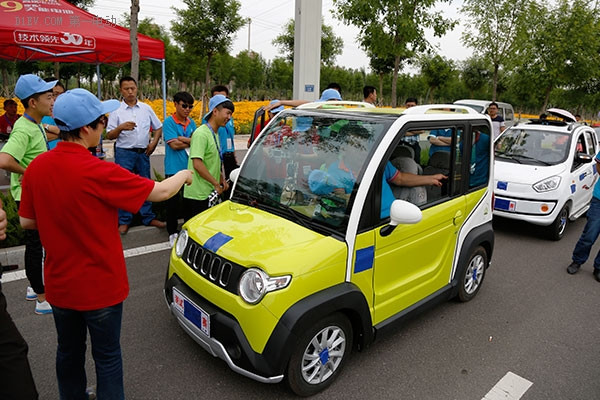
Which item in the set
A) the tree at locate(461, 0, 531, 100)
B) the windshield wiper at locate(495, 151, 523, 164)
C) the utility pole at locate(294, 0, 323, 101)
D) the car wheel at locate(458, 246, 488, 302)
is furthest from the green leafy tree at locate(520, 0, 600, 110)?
the car wheel at locate(458, 246, 488, 302)

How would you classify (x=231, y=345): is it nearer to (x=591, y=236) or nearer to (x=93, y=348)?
(x=93, y=348)

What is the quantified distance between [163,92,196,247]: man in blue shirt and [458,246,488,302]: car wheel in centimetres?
322

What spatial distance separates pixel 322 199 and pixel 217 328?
1060mm

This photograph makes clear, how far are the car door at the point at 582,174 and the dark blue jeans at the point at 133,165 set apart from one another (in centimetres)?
619

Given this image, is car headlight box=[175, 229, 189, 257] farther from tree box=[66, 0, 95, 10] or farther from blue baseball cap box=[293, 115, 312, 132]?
tree box=[66, 0, 95, 10]

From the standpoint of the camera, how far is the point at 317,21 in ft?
23.4

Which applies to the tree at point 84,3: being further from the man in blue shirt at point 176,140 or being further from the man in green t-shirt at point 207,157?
the man in green t-shirt at point 207,157

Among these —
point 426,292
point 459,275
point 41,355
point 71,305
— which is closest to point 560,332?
Answer: point 459,275

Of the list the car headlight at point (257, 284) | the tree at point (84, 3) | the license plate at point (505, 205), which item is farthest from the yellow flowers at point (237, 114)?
the car headlight at point (257, 284)

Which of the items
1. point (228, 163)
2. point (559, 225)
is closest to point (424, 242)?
point (228, 163)

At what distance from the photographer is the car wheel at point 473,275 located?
152 inches

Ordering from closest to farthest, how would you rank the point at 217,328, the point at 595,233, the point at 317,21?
1. the point at 217,328
2. the point at 595,233
3. the point at 317,21

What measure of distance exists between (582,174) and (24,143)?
746 centimetres

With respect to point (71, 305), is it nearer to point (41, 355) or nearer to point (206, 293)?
point (206, 293)
